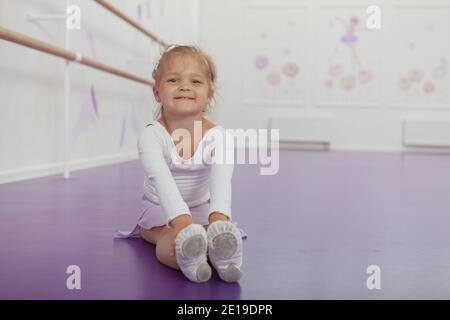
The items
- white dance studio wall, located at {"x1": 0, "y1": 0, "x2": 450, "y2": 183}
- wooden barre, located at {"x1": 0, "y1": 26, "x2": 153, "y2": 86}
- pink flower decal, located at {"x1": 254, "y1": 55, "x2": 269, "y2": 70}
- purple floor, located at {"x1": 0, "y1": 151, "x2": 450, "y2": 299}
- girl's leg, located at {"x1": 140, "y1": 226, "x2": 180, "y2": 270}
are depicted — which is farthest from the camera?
pink flower decal, located at {"x1": 254, "y1": 55, "x2": 269, "y2": 70}

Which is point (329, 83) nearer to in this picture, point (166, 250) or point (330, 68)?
point (330, 68)

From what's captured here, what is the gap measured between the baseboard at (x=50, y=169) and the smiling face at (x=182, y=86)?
1254 mm

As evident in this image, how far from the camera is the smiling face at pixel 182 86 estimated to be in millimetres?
1044

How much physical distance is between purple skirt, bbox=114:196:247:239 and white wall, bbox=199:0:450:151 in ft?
14.5

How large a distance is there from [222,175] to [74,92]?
190cm

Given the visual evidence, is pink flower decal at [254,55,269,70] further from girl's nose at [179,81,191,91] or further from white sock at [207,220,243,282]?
white sock at [207,220,243,282]

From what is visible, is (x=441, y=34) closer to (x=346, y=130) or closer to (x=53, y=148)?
Answer: (x=346, y=130)

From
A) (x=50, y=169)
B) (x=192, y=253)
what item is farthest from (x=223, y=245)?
(x=50, y=169)

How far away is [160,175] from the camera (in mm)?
963

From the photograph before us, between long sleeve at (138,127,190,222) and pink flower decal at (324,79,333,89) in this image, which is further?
pink flower decal at (324,79,333,89)

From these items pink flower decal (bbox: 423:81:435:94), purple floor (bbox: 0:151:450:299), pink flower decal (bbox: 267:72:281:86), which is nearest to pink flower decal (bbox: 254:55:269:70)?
pink flower decal (bbox: 267:72:281:86)

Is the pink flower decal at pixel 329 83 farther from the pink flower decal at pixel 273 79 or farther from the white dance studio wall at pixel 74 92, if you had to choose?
the white dance studio wall at pixel 74 92

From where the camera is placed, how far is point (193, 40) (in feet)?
18.4

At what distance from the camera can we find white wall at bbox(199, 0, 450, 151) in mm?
5371
